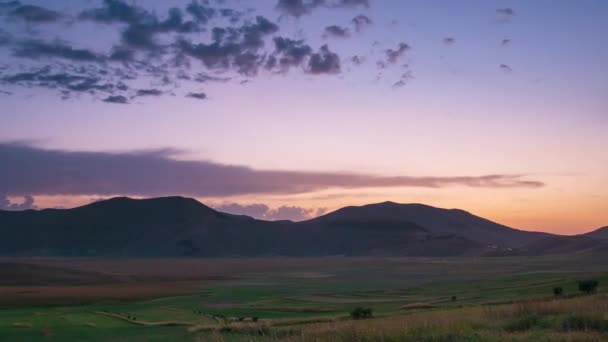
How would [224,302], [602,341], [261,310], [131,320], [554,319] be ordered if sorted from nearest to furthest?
[602,341] < [554,319] < [131,320] < [261,310] < [224,302]

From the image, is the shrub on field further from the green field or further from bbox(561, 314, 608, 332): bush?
bbox(561, 314, 608, 332): bush

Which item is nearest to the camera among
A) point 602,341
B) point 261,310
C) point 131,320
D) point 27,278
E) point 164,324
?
point 602,341

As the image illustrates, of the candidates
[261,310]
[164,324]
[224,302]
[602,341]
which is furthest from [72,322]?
[602,341]

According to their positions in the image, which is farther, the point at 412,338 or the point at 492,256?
the point at 492,256

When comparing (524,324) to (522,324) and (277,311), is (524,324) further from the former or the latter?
(277,311)

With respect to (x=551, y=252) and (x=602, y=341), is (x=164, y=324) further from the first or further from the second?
(x=551, y=252)

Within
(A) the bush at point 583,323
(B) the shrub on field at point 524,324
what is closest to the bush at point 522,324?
(B) the shrub on field at point 524,324

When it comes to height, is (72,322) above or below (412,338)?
below

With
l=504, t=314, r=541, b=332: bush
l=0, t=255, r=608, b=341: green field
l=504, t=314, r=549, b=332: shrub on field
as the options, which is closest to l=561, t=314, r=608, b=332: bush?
l=0, t=255, r=608, b=341: green field

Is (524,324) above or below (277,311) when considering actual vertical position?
above

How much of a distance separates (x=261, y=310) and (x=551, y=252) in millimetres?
162637

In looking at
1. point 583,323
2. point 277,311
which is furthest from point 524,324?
point 277,311

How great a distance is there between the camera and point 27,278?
10269 centimetres

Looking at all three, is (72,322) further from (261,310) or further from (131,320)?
(261,310)
